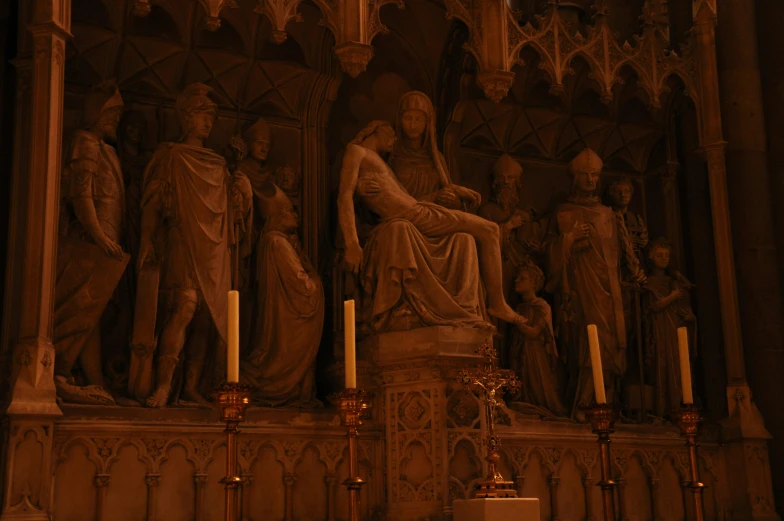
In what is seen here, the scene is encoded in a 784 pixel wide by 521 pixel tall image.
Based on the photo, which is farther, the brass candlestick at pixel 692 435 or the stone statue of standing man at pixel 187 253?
the stone statue of standing man at pixel 187 253

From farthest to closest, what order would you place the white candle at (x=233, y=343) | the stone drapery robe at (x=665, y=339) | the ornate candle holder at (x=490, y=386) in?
the stone drapery robe at (x=665, y=339) → the ornate candle holder at (x=490, y=386) → the white candle at (x=233, y=343)

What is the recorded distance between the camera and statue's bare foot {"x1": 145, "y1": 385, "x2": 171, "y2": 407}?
25.5 ft

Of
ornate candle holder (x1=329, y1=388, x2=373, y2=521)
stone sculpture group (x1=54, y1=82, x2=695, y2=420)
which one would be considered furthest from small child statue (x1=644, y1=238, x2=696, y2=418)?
ornate candle holder (x1=329, y1=388, x2=373, y2=521)

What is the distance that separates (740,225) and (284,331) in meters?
4.17

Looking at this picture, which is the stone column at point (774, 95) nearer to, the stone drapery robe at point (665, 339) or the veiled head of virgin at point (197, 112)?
the stone drapery robe at point (665, 339)

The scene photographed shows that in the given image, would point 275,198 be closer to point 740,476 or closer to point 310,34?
point 310,34

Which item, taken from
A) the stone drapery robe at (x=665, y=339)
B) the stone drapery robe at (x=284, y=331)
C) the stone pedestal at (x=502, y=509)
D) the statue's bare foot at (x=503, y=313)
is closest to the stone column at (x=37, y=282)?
the stone drapery robe at (x=284, y=331)

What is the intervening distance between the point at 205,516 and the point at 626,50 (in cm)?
510

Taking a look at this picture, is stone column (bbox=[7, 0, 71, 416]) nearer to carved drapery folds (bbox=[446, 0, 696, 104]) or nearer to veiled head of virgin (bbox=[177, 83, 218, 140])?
veiled head of virgin (bbox=[177, 83, 218, 140])

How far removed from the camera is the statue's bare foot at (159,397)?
7.78 meters

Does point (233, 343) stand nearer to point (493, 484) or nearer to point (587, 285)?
point (493, 484)

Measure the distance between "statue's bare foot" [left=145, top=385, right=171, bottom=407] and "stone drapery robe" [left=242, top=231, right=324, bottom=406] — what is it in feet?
1.93

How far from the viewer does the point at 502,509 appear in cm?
683

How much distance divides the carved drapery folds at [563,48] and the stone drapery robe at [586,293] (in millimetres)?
1121
